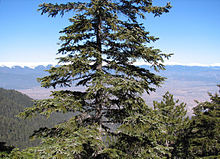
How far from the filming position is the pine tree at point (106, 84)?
6.91 m

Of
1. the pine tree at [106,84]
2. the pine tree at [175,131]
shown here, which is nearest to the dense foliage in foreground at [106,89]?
the pine tree at [106,84]

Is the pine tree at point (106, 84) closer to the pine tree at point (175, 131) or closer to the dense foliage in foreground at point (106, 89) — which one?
the dense foliage in foreground at point (106, 89)

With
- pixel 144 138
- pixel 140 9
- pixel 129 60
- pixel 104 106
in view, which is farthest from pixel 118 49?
pixel 144 138

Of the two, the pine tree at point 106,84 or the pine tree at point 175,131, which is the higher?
the pine tree at point 106,84

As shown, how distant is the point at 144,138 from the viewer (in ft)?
25.9

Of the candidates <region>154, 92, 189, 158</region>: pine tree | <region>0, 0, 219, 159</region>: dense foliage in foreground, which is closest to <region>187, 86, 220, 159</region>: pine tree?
<region>154, 92, 189, 158</region>: pine tree

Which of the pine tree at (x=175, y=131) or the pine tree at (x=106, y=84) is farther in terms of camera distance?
the pine tree at (x=175, y=131)

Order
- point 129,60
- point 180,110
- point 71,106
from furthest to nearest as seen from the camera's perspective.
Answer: point 180,110 → point 129,60 → point 71,106

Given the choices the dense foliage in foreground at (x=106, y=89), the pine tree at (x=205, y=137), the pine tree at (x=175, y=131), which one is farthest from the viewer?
the pine tree at (x=175, y=131)

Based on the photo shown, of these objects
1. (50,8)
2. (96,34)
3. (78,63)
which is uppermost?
Result: (50,8)

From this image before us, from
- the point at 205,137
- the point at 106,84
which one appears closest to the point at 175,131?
the point at 205,137

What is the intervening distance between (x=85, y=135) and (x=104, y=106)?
2350 millimetres

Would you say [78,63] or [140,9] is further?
[140,9]

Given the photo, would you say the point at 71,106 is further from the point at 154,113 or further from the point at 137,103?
the point at 154,113
